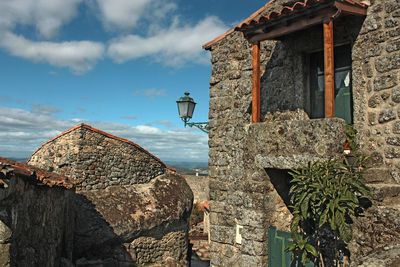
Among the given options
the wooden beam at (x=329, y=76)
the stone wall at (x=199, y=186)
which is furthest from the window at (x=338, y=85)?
the stone wall at (x=199, y=186)

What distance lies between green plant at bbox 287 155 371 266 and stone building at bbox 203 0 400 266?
9.0 inches

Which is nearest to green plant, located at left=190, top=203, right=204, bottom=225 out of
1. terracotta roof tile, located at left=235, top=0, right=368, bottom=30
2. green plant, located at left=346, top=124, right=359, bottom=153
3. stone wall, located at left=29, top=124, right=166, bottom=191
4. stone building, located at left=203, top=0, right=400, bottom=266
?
stone wall, located at left=29, top=124, right=166, bottom=191

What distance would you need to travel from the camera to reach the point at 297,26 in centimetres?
499

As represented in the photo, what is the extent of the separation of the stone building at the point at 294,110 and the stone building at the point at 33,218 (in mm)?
3236

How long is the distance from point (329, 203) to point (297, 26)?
8.92ft

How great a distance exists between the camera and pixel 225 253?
6.12m

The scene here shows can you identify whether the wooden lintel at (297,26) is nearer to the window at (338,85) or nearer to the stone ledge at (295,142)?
the window at (338,85)

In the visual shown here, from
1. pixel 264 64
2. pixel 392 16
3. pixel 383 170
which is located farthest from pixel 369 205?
pixel 264 64

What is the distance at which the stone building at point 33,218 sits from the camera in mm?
4105

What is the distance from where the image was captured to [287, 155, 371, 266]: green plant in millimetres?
3891

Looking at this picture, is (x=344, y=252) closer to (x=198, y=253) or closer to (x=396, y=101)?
(x=396, y=101)

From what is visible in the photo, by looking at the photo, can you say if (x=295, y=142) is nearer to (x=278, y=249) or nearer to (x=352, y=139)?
(x=352, y=139)

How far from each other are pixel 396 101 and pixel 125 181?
28.5ft

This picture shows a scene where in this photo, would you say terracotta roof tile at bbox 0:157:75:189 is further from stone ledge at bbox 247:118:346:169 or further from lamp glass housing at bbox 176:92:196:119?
stone ledge at bbox 247:118:346:169
